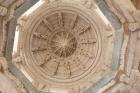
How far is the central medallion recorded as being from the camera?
14422 mm

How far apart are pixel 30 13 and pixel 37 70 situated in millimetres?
2796

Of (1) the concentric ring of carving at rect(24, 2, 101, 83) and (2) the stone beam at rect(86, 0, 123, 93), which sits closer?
(2) the stone beam at rect(86, 0, 123, 93)

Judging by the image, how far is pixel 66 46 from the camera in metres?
14.4

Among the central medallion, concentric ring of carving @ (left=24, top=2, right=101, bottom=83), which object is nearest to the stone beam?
concentric ring of carving @ (left=24, top=2, right=101, bottom=83)

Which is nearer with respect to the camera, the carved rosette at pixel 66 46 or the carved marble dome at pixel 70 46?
the carved marble dome at pixel 70 46

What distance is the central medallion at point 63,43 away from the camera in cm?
1442

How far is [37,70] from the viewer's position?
13.8 m

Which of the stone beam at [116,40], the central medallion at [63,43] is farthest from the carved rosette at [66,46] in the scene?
the stone beam at [116,40]

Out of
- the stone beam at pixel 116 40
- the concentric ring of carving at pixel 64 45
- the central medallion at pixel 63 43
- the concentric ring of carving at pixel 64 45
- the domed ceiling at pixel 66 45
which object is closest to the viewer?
the stone beam at pixel 116 40

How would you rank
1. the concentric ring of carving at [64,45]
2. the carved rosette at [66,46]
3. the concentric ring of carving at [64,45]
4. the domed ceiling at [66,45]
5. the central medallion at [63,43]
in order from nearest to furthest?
the domed ceiling at [66,45], the carved rosette at [66,46], the concentric ring of carving at [64,45], the concentric ring of carving at [64,45], the central medallion at [63,43]

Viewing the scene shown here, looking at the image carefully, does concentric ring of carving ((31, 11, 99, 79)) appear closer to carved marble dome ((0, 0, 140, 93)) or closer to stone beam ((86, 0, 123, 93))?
carved marble dome ((0, 0, 140, 93))

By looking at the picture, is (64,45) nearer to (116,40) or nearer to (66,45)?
(66,45)

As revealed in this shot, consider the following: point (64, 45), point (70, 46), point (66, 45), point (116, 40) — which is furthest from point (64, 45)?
point (116, 40)

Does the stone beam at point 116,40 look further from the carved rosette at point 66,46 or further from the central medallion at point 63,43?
the central medallion at point 63,43
